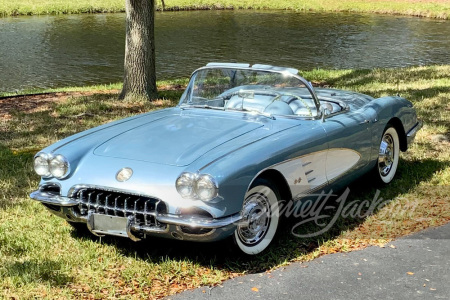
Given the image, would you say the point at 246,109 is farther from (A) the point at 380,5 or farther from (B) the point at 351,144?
(A) the point at 380,5

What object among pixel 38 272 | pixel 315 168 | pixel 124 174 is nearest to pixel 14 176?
pixel 38 272

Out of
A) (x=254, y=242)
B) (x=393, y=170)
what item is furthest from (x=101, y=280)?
(x=393, y=170)

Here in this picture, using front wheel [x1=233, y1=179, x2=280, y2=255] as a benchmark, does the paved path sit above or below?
below

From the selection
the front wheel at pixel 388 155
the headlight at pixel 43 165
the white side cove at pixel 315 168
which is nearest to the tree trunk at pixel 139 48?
the front wheel at pixel 388 155

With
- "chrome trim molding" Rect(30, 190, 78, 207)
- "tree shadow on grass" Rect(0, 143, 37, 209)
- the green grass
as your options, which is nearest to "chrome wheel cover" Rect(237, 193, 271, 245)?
"chrome trim molding" Rect(30, 190, 78, 207)

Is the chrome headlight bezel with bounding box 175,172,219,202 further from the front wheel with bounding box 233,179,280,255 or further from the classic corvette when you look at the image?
the front wheel with bounding box 233,179,280,255

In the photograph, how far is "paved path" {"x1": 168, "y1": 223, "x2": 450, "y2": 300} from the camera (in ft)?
12.9

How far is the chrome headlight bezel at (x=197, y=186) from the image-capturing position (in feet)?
13.0

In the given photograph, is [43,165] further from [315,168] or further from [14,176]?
[315,168]

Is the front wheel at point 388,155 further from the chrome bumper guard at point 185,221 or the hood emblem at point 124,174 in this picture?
the hood emblem at point 124,174

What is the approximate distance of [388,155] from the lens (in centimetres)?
626

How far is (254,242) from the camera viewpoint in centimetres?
447

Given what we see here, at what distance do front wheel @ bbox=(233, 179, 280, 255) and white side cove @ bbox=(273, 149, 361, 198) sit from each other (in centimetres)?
19

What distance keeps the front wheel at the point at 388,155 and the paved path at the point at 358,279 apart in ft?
5.02
